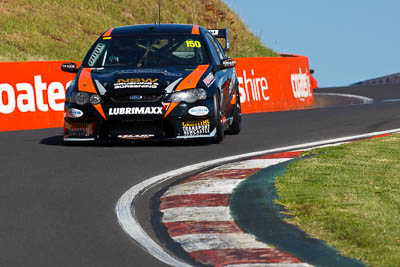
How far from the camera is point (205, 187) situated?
8344mm

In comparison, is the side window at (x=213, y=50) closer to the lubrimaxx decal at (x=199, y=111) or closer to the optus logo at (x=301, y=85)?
the lubrimaxx decal at (x=199, y=111)

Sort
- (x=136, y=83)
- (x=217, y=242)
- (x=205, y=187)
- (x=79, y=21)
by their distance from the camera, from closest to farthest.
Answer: (x=217, y=242) < (x=205, y=187) < (x=136, y=83) < (x=79, y=21)

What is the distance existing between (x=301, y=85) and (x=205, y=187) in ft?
52.5

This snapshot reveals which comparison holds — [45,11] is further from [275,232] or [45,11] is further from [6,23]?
[275,232]

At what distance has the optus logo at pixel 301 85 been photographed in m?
23.5

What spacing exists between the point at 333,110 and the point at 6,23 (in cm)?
1962

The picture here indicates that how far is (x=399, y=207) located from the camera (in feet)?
23.2

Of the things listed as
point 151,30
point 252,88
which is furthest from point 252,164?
point 252,88

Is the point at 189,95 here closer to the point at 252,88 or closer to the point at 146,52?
the point at 146,52

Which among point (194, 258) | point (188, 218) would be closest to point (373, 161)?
point (188, 218)

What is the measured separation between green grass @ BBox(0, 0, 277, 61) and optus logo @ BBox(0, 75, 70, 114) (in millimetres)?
15673

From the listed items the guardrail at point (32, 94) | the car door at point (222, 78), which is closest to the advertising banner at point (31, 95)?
the guardrail at point (32, 94)

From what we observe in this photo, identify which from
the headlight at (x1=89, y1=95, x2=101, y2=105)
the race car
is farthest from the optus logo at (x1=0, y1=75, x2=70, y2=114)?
the headlight at (x1=89, y1=95, x2=101, y2=105)

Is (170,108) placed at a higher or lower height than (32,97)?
lower
